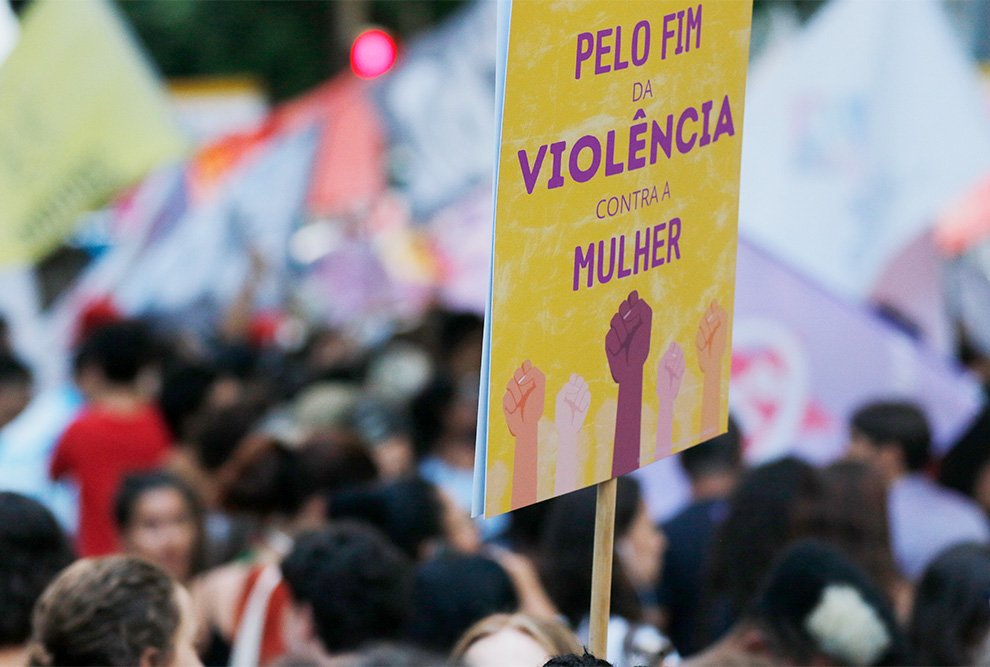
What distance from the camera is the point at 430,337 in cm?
828

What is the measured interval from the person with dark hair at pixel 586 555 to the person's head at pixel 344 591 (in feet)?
2.71

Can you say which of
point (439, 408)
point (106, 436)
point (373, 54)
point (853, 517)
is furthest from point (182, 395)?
point (373, 54)

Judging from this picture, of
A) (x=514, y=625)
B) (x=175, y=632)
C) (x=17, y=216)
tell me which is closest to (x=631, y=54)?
(x=514, y=625)

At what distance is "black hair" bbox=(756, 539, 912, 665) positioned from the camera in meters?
2.68

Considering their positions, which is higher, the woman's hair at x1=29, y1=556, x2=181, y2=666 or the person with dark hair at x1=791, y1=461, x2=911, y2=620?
the woman's hair at x1=29, y1=556, x2=181, y2=666

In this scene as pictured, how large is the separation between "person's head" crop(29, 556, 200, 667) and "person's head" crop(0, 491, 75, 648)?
0.44 meters

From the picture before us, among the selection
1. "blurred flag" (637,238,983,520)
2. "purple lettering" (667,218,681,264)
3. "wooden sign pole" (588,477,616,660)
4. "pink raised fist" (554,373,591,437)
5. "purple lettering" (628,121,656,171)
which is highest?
"purple lettering" (628,121,656,171)

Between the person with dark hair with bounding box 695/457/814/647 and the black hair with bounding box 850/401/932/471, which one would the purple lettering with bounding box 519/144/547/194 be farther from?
the black hair with bounding box 850/401/932/471

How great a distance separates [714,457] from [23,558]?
2.47 m

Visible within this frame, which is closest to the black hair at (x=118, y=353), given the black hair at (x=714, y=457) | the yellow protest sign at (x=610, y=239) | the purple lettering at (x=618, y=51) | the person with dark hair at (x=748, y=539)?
the black hair at (x=714, y=457)

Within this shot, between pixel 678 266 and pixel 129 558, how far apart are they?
1.21 metres

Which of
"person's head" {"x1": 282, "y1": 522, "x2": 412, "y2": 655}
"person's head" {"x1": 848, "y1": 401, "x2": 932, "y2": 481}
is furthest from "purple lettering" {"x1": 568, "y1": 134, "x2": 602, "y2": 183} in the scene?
"person's head" {"x1": 848, "y1": 401, "x2": 932, "y2": 481}

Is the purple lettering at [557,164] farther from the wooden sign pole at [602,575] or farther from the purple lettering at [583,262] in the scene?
the wooden sign pole at [602,575]

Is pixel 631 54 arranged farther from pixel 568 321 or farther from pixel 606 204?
pixel 568 321
